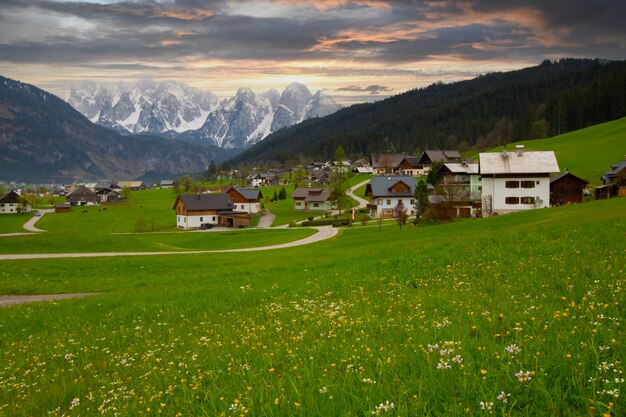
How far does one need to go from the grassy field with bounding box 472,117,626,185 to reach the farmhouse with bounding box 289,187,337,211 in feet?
204

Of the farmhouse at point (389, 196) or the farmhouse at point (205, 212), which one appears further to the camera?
the farmhouse at point (205, 212)

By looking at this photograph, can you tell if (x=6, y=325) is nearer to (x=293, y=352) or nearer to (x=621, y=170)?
(x=293, y=352)

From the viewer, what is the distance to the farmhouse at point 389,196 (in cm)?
11738

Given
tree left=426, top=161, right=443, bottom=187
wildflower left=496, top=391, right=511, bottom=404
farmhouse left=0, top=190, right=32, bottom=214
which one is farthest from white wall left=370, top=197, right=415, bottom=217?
farmhouse left=0, top=190, right=32, bottom=214

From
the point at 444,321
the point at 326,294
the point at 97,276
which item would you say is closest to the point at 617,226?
the point at 326,294

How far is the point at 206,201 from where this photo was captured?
420 ft

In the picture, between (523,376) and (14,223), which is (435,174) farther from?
(14,223)

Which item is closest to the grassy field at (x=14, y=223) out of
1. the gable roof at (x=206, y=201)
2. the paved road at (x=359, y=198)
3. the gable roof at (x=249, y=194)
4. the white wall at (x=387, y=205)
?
the gable roof at (x=206, y=201)

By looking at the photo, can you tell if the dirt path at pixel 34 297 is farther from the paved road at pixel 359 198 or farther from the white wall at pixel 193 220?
the paved road at pixel 359 198

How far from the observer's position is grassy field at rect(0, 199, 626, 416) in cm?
553

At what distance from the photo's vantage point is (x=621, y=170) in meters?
80.8

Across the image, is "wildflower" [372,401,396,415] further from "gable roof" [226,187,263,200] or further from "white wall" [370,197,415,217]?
"gable roof" [226,187,263,200]

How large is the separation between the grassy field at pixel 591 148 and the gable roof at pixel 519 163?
3100cm

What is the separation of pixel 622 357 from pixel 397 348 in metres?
3.00
